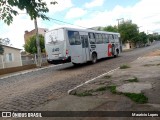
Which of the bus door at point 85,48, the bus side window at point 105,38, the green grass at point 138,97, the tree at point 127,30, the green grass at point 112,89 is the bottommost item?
the green grass at point 138,97

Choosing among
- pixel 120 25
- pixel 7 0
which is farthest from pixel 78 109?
pixel 120 25

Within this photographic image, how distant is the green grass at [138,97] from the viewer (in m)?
6.24

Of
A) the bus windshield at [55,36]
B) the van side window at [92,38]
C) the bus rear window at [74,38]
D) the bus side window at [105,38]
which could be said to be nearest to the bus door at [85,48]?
the bus rear window at [74,38]

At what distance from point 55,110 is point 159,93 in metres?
3.28

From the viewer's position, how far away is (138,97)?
21.5 ft

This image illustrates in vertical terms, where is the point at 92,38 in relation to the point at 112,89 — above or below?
above

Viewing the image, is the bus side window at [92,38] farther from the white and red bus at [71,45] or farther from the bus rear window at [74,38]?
the bus rear window at [74,38]

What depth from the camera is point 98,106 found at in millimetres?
6074

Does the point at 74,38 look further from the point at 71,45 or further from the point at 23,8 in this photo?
the point at 23,8

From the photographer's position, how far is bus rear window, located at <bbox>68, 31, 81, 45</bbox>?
17.1m

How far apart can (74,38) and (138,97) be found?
11.6m

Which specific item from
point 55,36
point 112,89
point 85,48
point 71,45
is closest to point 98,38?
point 85,48

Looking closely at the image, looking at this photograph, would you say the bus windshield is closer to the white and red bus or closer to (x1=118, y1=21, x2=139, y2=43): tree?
the white and red bus

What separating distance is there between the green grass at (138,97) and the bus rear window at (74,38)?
10.7 metres
